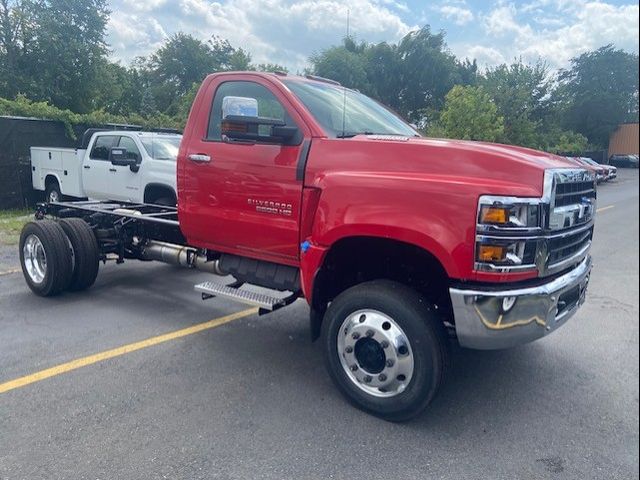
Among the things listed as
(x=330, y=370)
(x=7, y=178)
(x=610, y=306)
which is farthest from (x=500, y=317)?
(x=7, y=178)

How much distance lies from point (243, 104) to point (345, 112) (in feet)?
2.68

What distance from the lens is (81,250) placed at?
229 inches

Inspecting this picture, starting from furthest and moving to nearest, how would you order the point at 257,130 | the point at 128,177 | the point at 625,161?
the point at 128,177 → the point at 257,130 → the point at 625,161

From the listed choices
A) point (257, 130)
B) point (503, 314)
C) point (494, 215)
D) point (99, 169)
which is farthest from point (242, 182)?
point (99, 169)

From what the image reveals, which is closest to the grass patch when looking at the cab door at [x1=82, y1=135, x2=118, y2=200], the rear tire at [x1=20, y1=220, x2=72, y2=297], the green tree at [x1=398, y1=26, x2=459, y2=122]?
the rear tire at [x1=20, y1=220, x2=72, y2=297]

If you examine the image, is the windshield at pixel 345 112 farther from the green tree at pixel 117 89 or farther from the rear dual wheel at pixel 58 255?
the rear dual wheel at pixel 58 255

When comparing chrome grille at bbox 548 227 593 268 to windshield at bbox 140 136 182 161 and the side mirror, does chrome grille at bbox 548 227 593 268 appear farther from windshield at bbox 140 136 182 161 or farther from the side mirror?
windshield at bbox 140 136 182 161

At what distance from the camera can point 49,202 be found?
6383 millimetres

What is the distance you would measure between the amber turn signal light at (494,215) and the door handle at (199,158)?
8.09 feet

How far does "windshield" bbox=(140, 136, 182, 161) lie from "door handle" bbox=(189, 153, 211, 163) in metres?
4.58

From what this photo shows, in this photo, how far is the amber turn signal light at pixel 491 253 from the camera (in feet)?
9.88

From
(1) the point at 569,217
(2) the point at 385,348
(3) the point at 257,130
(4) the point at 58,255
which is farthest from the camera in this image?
(4) the point at 58,255

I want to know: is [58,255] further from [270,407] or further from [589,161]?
[589,161]

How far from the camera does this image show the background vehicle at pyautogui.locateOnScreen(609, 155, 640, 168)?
55.2 inches
